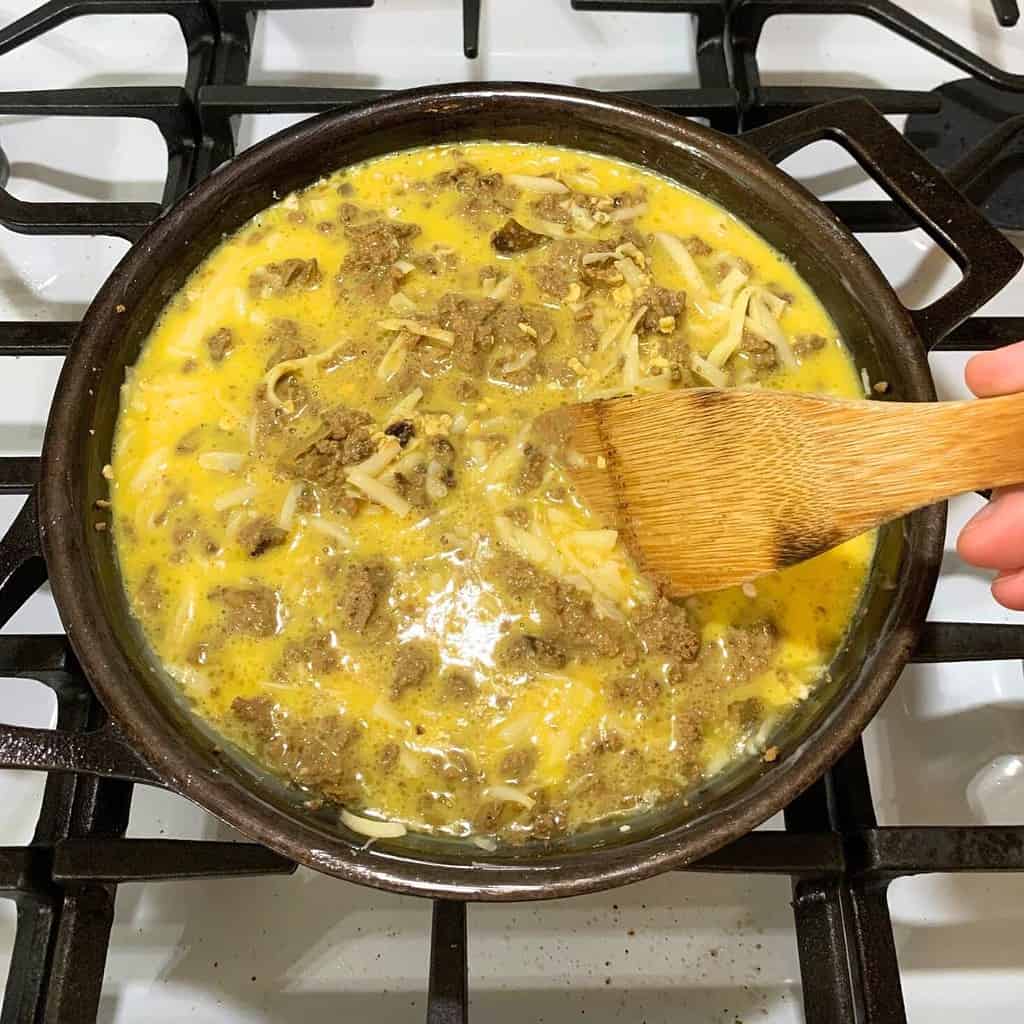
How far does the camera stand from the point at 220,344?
4.99 feet

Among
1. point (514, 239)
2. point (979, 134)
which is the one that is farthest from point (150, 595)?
point (979, 134)

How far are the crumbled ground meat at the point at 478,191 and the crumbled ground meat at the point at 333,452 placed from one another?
47 centimetres

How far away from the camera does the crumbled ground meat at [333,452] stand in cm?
140

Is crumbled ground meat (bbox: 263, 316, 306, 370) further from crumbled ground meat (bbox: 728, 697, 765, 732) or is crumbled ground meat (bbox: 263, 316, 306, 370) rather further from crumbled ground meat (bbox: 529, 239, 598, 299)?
crumbled ground meat (bbox: 728, 697, 765, 732)

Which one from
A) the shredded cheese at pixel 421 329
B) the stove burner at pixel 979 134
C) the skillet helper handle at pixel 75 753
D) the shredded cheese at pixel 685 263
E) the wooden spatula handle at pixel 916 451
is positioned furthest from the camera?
the stove burner at pixel 979 134

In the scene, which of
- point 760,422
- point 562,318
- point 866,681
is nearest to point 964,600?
point 866,681

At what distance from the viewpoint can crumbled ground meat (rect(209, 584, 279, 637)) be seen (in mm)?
1362

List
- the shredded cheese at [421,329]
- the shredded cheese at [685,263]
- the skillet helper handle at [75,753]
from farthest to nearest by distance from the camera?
the shredded cheese at [685,263]
the shredded cheese at [421,329]
the skillet helper handle at [75,753]

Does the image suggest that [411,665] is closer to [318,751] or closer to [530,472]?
[318,751]

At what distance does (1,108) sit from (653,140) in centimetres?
114

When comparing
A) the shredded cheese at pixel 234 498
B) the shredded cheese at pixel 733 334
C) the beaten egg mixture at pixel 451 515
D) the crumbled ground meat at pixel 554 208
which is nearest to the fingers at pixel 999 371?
the beaten egg mixture at pixel 451 515

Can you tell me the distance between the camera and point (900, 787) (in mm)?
1515

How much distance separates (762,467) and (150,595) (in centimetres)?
87

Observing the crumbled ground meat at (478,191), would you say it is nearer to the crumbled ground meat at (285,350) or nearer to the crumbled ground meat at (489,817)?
the crumbled ground meat at (285,350)
